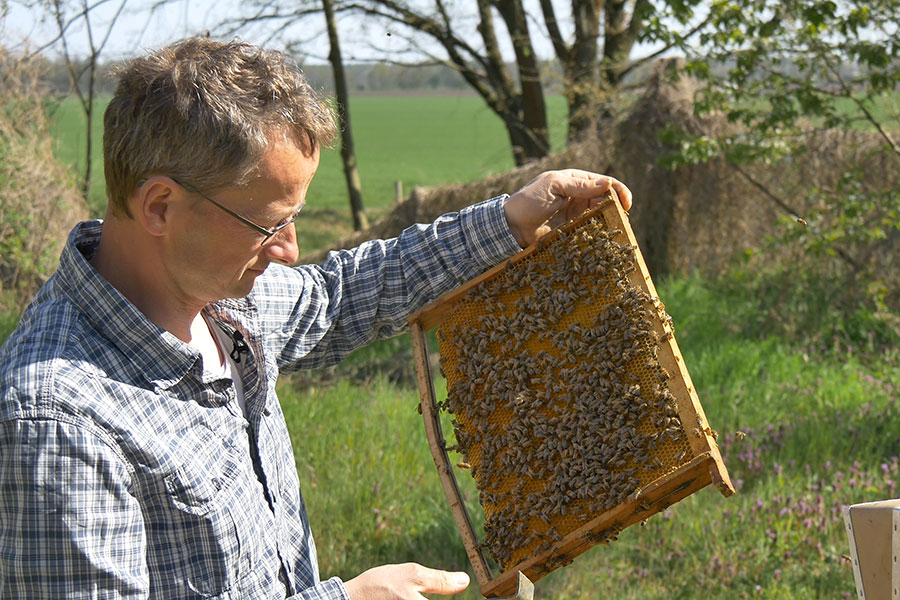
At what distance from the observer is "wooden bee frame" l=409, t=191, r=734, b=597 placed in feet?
8.46

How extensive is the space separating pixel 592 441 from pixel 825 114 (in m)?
5.84

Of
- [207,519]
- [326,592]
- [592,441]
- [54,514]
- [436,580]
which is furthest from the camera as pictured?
[592,441]

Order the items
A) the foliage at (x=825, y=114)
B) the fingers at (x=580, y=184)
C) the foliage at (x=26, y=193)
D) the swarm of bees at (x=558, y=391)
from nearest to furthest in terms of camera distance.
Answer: the swarm of bees at (x=558, y=391)
the fingers at (x=580, y=184)
the foliage at (x=825, y=114)
the foliage at (x=26, y=193)

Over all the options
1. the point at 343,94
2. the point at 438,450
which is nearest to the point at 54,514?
the point at 438,450

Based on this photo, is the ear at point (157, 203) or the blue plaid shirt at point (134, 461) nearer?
the blue plaid shirt at point (134, 461)

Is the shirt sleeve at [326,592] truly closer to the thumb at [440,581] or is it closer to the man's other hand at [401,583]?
the man's other hand at [401,583]

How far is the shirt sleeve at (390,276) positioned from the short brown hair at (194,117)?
86 centimetres

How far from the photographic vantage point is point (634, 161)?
36.7ft

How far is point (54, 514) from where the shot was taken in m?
1.91

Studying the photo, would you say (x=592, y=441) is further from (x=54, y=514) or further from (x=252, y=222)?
(x=54, y=514)

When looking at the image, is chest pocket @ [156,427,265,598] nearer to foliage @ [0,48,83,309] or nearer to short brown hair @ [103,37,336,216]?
short brown hair @ [103,37,336,216]

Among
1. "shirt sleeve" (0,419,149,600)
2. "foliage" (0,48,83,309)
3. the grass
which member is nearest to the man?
"shirt sleeve" (0,419,149,600)

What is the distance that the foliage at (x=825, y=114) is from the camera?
7148 mm

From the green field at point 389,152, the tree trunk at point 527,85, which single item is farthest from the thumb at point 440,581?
the tree trunk at point 527,85
